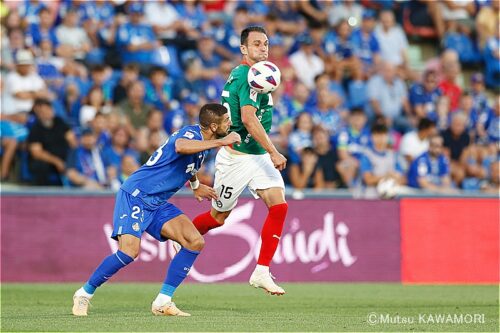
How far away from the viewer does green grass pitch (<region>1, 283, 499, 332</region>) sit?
910cm

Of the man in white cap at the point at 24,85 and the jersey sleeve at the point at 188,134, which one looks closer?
the jersey sleeve at the point at 188,134

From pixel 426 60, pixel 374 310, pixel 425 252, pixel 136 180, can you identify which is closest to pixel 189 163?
pixel 136 180

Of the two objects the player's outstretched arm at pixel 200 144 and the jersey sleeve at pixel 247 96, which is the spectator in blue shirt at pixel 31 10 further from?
the player's outstretched arm at pixel 200 144

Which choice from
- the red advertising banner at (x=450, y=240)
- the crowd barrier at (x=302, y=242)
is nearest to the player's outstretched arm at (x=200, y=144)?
the crowd barrier at (x=302, y=242)

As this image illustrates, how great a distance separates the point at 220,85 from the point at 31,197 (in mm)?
4537

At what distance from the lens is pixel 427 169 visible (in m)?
17.2

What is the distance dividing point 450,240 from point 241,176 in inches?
232

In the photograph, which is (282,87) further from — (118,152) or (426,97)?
(118,152)

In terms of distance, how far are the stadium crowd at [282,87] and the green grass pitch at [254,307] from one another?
8.34 feet

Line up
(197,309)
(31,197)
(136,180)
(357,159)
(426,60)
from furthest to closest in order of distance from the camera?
(426,60)
(357,159)
(31,197)
(197,309)
(136,180)

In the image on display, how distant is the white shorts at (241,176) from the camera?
11.0 m

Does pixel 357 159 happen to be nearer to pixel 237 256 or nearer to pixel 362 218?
pixel 362 218

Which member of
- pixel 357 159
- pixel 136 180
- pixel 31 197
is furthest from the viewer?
pixel 357 159

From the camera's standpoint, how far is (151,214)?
998 centimetres
